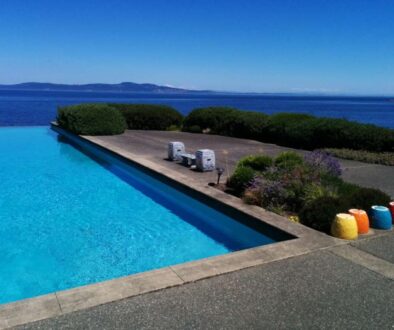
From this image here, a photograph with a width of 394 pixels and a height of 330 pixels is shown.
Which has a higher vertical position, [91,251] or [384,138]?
[384,138]

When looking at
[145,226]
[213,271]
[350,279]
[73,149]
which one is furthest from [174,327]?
[73,149]

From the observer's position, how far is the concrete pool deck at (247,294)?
3215 mm

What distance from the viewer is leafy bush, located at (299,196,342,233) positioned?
211 inches

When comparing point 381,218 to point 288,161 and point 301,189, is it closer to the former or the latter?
point 301,189

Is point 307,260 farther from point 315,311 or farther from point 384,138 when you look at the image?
point 384,138

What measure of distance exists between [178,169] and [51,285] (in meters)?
5.19

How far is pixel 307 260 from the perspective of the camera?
4.41 meters

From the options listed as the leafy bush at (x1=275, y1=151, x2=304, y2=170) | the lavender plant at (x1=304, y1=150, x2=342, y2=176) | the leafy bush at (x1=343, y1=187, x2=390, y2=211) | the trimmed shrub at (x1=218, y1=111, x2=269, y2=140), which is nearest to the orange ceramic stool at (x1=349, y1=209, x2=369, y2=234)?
the leafy bush at (x1=343, y1=187, x2=390, y2=211)

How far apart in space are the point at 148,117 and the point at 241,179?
47.3 ft

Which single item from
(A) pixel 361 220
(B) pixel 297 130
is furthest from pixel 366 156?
(A) pixel 361 220

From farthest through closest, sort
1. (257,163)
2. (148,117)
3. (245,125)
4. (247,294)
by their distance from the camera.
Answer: (148,117), (245,125), (257,163), (247,294)

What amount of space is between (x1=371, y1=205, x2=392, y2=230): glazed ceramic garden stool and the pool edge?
2.88ft

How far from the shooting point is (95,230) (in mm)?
6871

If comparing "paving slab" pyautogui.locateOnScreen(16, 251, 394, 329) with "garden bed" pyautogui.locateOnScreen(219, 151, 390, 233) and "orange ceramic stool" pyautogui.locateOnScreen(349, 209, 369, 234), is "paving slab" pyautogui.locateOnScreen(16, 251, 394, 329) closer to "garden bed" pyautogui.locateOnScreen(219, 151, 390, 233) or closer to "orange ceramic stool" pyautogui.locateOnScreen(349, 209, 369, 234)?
"orange ceramic stool" pyautogui.locateOnScreen(349, 209, 369, 234)
